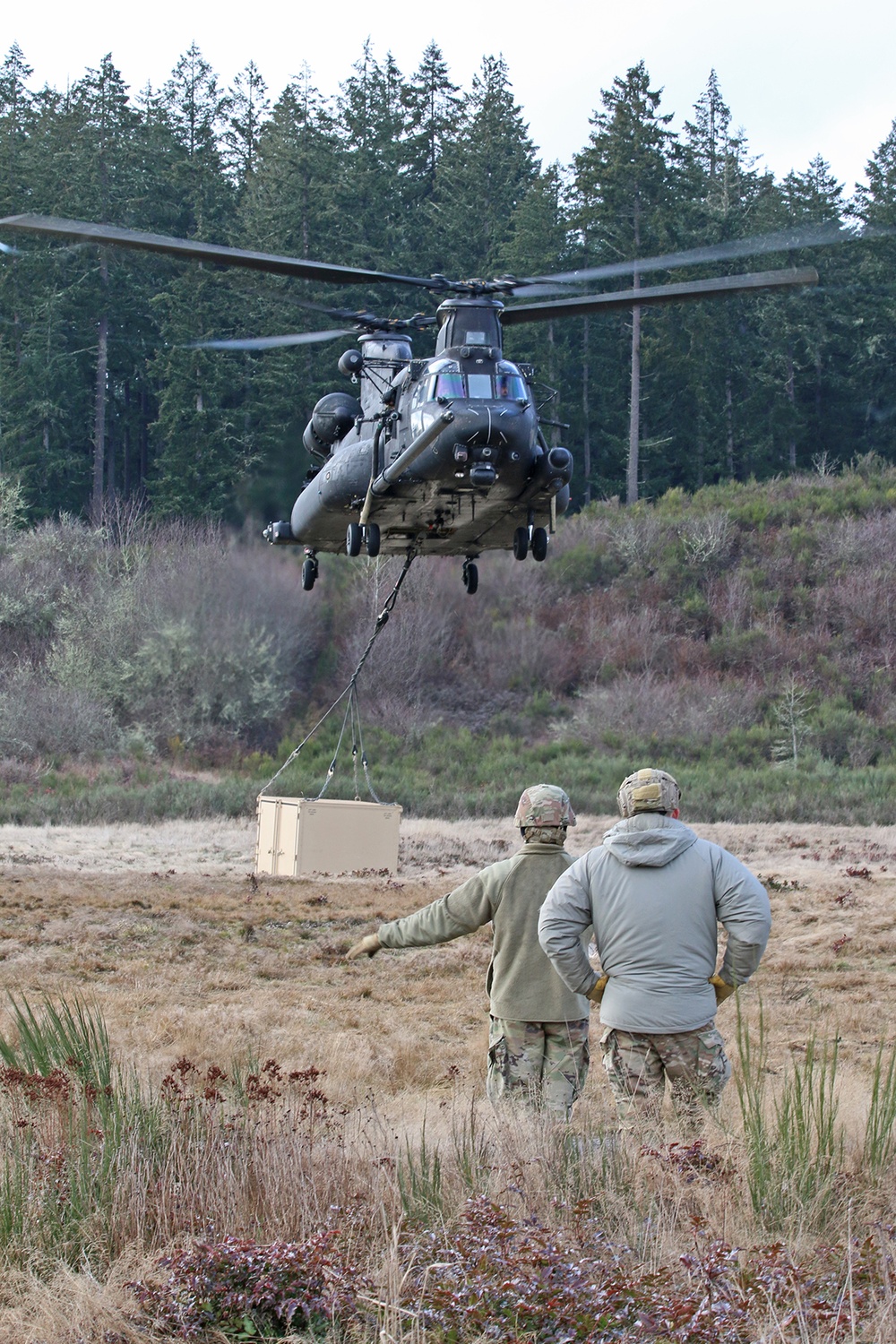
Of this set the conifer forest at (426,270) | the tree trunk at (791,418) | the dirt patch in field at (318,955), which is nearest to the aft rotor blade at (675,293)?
the dirt patch in field at (318,955)

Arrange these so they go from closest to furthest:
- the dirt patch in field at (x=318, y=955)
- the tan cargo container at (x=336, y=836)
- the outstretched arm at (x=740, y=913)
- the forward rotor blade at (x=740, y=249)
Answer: the outstretched arm at (x=740, y=913) → the dirt patch in field at (x=318, y=955) → the forward rotor blade at (x=740, y=249) → the tan cargo container at (x=336, y=836)

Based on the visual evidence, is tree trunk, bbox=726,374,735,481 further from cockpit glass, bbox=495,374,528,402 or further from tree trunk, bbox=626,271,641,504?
cockpit glass, bbox=495,374,528,402

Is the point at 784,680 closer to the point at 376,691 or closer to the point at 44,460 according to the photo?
the point at 376,691

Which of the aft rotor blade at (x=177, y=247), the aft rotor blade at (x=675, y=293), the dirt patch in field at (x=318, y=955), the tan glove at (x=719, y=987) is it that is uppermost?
the aft rotor blade at (x=177, y=247)

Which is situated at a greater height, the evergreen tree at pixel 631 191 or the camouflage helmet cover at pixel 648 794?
the evergreen tree at pixel 631 191

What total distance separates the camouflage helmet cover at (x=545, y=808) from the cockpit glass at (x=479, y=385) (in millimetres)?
7590

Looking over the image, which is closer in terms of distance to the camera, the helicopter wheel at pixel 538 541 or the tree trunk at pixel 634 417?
the helicopter wheel at pixel 538 541

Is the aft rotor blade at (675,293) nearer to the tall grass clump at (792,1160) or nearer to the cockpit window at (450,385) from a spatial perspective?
the cockpit window at (450,385)

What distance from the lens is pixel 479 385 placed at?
508 inches

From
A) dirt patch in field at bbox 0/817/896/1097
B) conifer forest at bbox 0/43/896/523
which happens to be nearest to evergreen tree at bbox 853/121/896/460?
conifer forest at bbox 0/43/896/523

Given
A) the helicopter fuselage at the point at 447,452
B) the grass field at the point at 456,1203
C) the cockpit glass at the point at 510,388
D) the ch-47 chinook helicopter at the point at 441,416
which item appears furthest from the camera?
the cockpit glass at the point at 510,388

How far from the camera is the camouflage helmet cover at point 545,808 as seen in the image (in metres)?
5.80

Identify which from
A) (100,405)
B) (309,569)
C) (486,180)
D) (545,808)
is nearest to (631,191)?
(486,180)

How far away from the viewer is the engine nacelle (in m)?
15.4
